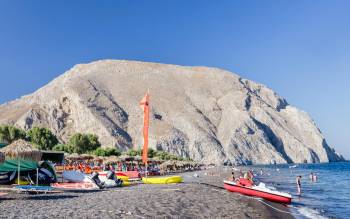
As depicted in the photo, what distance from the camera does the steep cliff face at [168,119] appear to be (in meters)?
150

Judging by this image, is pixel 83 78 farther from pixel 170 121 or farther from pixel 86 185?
pixel 86 185

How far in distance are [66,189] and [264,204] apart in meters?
12.0

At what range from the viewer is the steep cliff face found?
5901 inches

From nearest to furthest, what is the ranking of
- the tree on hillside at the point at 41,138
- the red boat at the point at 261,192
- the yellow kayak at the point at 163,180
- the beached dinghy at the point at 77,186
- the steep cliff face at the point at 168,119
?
the red boat at the point at 261,192
the beached dinghy at the point at 77,186
the yellow kayak at the point at 163,180
the tree on hillside at the point at 41,138
the steep cliff face at the point at 168,119

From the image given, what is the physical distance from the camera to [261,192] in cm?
2461

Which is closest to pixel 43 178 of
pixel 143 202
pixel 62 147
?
pixel 143 202

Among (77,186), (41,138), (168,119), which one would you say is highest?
(168,119)

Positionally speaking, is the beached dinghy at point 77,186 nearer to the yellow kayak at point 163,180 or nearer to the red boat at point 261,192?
the yellow kayak at point 163,180

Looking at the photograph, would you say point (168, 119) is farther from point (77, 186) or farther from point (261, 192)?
point (261, 192)

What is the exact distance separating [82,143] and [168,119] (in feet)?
241

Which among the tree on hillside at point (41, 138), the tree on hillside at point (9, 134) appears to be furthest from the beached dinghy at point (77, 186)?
the tree on hillside at point (41, 138)

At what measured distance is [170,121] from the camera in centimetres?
16438

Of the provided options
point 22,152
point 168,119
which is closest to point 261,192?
point 22,152

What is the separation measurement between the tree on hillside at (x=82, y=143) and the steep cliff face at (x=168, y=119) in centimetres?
3714
